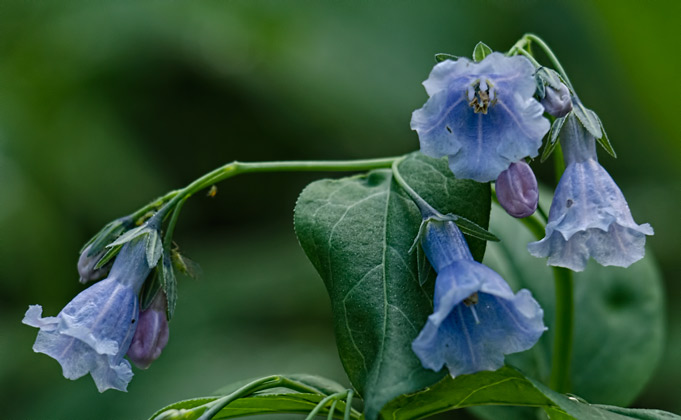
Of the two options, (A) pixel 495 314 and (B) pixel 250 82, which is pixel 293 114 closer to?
(B) pixel 250 82

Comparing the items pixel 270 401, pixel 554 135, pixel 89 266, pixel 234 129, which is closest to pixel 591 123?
pixel 554 135

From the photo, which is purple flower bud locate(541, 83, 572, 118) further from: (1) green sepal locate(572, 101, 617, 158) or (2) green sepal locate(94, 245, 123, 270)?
(2) green sepal locate(94, 245, 123, 270)

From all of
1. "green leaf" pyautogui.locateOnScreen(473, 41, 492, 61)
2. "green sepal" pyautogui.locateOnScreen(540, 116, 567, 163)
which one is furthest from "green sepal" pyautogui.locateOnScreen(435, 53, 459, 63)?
"green sepal" pyautogui.locateOnScreen(540, 116, 567, 163)

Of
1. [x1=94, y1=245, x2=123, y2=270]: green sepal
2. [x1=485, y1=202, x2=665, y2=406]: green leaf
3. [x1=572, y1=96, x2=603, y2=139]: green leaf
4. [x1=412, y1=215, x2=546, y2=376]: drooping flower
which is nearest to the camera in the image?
[x1=412, y1=215, x2=546, y2=376]: drooping flower

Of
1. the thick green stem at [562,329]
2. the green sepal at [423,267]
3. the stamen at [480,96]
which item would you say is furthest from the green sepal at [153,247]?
the thick green stem at [562,329]

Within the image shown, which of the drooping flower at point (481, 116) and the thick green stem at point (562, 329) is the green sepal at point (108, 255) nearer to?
the drooping flower at point (481, 116)

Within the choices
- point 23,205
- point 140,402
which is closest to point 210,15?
point 23,205

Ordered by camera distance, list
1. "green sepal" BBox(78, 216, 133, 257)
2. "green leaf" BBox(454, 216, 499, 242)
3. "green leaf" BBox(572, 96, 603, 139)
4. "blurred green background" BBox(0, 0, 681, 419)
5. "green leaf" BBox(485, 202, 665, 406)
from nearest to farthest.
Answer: "green leaf" BBox(454, 216, 499, 242) → "green leaf" BBox(572, 96, 603, 139) → "green sepal" BBox(78, 216, 133, 257) → "green leaf" BBox(485, 202, 665, 406) → "blurred green background" BBox(0, 0, 681, 419)
